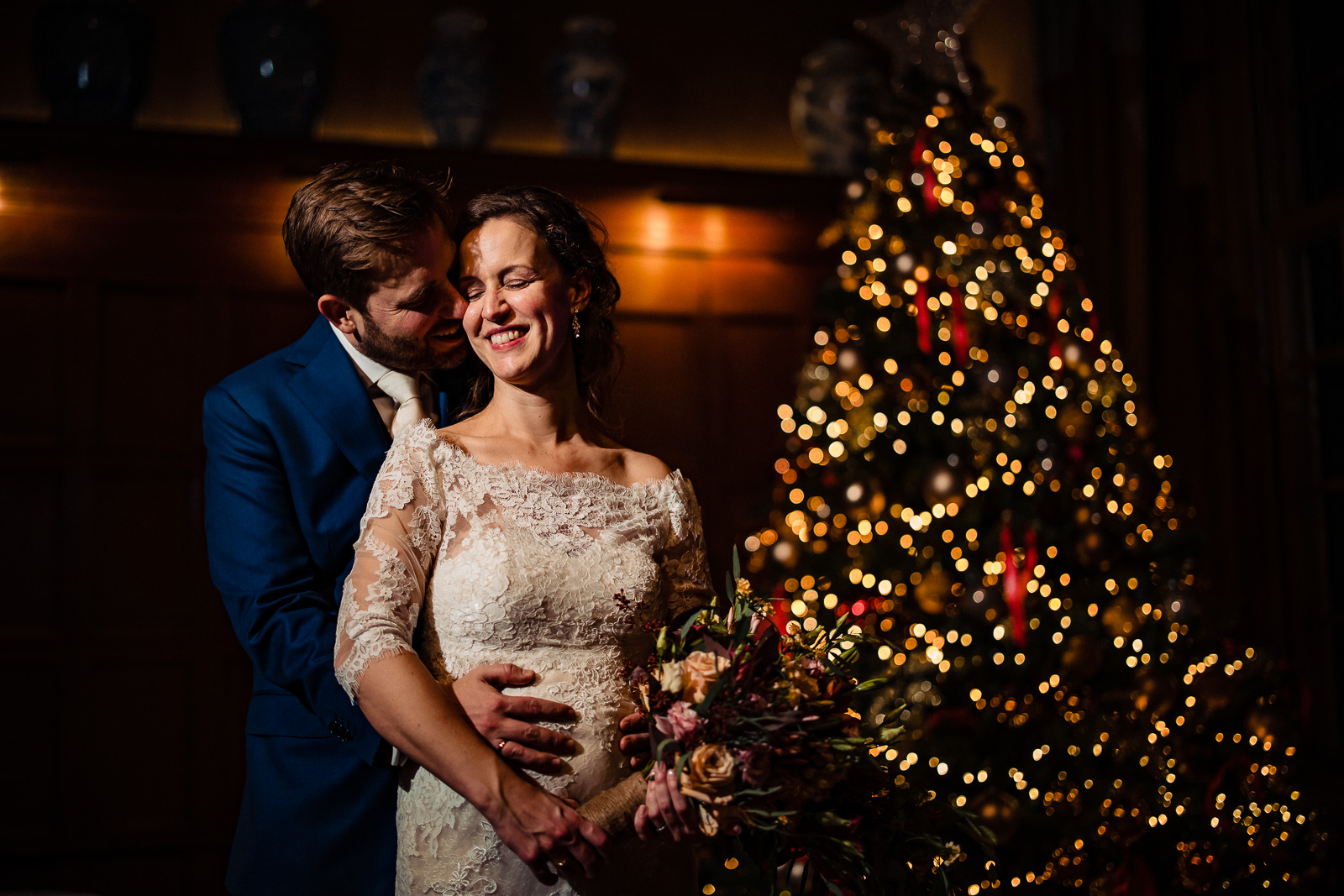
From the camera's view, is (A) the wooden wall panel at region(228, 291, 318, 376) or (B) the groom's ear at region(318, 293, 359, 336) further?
(A) the wooden wall panel at region(228, 291, 318, 376)

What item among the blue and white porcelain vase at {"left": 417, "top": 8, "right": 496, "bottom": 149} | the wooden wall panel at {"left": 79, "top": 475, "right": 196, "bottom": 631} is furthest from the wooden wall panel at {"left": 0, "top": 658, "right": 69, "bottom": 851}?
the blue and white porcelain vase at {"left": 417, "top": 8, "right": 496, "bottom": 149}

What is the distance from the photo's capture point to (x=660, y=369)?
178 inches

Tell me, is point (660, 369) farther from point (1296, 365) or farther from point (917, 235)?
point (1296, 365)

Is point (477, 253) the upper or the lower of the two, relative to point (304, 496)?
upper

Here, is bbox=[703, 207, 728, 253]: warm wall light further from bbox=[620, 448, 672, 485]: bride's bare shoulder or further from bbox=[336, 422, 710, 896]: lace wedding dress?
bbox=[336, 422, 710, 896]: lace wedding dress

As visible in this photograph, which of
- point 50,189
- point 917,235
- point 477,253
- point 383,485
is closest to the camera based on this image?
point 383,485

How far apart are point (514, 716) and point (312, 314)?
9.64 ft

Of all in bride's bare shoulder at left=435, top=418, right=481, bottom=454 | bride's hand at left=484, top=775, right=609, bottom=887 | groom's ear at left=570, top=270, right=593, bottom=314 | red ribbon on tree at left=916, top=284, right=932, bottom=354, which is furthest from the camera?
red ribbon on tree at left=916, top=284, right=932, bottom=354

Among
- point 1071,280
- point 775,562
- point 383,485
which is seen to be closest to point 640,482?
point 383,485

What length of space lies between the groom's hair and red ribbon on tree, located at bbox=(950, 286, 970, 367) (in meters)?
2.05

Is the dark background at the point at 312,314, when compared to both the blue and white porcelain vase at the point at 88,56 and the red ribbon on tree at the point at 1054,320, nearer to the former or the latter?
the blue and white porcelain vase at the point at 88,56

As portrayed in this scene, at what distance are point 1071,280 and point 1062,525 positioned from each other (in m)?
0.85

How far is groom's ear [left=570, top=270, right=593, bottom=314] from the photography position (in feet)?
5.96

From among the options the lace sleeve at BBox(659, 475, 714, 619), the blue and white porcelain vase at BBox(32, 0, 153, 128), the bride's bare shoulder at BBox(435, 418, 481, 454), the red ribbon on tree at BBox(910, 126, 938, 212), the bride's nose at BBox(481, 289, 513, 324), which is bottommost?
the lace sleeve at BBox(659, 475, 714, 619)
